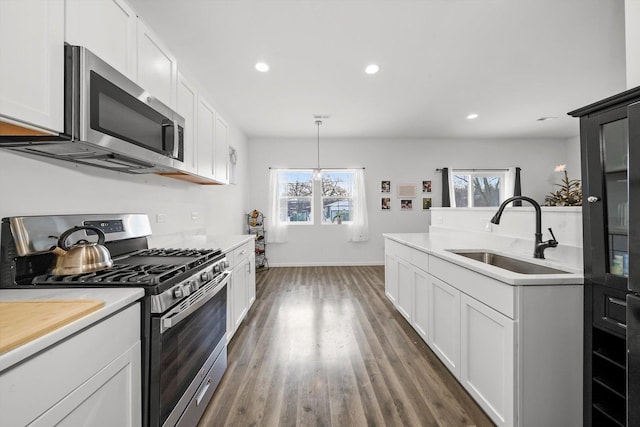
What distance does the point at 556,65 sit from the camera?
2.81 metres

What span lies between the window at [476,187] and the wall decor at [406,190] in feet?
3.02

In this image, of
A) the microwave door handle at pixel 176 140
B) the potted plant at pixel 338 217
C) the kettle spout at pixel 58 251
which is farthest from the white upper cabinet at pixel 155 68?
the potted plant at pixel 338 217

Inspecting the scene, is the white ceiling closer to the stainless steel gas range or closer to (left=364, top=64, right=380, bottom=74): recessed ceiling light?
(left=364, top=64, right=380, bottom=74): recessed ceiling light

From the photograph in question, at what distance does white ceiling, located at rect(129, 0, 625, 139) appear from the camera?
6.56 ft

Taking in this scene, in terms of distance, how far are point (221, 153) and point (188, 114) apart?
0.81 meters

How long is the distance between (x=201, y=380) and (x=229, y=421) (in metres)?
0.28

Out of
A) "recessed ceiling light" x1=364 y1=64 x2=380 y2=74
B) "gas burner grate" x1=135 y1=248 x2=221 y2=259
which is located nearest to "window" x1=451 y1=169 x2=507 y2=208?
"recessed ceiling light" x1=364 y1=64 x2=380 y2=74

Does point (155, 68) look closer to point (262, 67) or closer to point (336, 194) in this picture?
point (262, 67)

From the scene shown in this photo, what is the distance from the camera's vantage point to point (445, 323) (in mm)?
1837

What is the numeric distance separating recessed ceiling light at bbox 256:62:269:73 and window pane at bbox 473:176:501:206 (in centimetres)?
496

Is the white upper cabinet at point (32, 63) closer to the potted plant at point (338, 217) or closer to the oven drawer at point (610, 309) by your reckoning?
the oven drawer at point (610, 309)

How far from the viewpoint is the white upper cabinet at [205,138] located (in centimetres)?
238

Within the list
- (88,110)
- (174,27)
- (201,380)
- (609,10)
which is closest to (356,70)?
(174,27)

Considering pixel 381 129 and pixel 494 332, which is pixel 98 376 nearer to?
pixel 494 332
